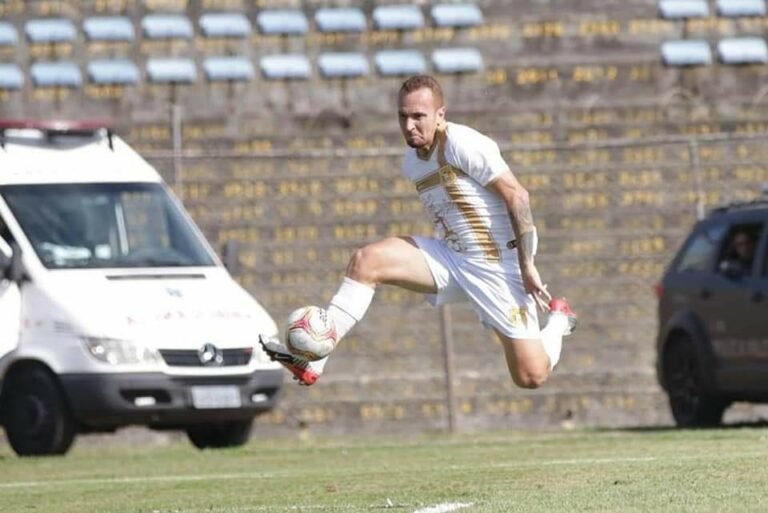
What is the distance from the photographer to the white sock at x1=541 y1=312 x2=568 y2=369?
12891 millimetres

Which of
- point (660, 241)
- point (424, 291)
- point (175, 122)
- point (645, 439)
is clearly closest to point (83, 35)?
point (175, 122)

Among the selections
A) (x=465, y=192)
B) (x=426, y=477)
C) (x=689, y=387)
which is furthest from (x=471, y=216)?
(x=689, y=387)

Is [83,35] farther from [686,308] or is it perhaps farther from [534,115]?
[686,308]

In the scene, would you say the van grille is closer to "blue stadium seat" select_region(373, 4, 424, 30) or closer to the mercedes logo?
the mercedes logo

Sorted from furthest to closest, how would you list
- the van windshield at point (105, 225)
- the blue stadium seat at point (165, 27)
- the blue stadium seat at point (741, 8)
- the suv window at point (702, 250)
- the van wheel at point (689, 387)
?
the blue stadium seat at point (741, 8), the blue stadium seat at point (165, 27), the suv window at point (702, 250), the van wheel at point (689, 387), the van windshield at point (105, 225)

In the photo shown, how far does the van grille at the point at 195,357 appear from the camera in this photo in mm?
17734

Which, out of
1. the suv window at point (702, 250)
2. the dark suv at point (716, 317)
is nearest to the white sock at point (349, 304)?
the dark suv at point (716, 317)

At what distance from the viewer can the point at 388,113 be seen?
23609 mm

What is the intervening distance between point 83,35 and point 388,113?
3.22 m

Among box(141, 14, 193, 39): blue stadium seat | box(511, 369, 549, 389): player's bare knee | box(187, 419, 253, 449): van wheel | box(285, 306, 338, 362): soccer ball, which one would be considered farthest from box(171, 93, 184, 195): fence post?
box(285, 306, 338, 362): soccer ball

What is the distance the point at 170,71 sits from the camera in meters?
23.6

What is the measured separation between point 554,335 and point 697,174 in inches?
398

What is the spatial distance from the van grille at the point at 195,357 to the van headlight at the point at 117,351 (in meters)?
0.13

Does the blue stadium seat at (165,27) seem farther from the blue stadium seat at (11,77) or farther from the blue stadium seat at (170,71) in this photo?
the blue stadium seat at (11,77)
